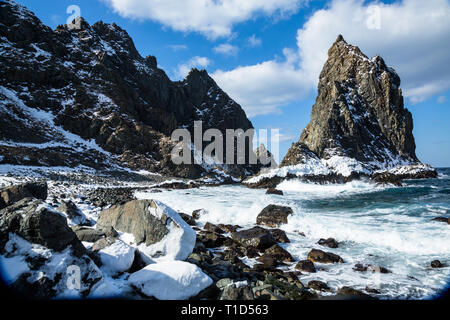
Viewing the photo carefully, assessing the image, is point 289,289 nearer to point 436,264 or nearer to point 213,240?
point 213,240

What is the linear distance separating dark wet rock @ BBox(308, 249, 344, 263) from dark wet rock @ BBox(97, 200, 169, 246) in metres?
5.66

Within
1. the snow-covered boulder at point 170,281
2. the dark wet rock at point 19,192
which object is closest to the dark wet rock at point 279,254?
the snow-covered boulder at point 170,281

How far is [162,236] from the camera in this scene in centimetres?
571

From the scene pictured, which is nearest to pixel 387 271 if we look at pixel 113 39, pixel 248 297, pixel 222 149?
pixel 248 297

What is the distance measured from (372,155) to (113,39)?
4051 inches

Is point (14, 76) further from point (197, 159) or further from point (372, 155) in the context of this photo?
point (372, 155)

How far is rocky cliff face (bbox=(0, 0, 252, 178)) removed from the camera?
44631 millimetres

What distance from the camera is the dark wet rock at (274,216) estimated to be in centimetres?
1338

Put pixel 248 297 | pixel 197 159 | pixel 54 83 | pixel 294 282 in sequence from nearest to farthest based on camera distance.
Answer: pixel 248 297, pixel 294 282, pixel 54 83, pixel 197 159

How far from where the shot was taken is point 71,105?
56.8 m

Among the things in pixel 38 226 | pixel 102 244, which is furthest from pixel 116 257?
pixel 38 226

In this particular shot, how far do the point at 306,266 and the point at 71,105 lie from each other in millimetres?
65925

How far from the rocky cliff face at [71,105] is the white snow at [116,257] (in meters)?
35.7

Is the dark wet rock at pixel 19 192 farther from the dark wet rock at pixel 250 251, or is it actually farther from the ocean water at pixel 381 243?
the ocean water at pixel 381 243
